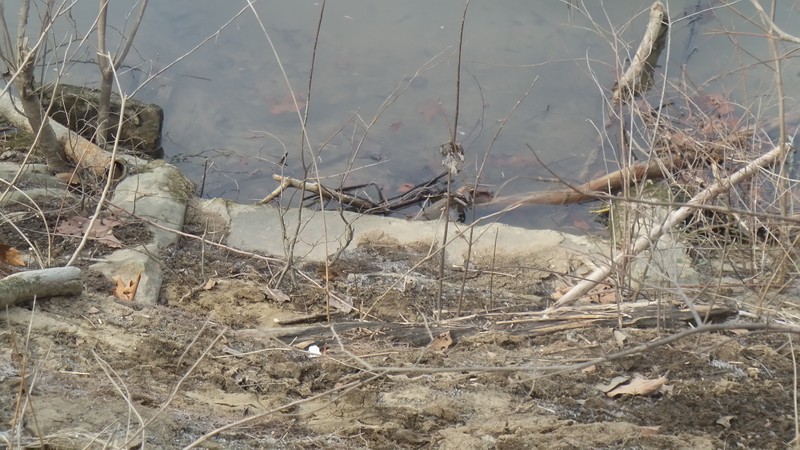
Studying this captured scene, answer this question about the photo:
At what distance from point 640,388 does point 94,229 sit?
3701 mm

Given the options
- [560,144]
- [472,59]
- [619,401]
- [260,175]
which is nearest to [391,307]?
[619,401]

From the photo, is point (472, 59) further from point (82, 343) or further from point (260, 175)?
point (82, 343)

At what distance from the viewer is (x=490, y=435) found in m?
3.33

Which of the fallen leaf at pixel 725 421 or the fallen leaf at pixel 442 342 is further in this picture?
the fallen leaf at pixel 442 342

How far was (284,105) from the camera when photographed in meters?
8.98

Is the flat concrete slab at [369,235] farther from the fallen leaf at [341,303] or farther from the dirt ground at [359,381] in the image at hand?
the dirt ground at [359,381]

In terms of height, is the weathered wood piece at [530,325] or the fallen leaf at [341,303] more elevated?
the weathered wood piece at [530,325]

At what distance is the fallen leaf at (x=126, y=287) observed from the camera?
4.90 metres

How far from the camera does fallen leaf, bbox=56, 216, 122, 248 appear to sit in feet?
17.9

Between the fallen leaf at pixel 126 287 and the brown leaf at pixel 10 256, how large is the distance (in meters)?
0.56

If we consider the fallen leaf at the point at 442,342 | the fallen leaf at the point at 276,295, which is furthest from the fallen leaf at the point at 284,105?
the fallen leaf at the point at 442,342

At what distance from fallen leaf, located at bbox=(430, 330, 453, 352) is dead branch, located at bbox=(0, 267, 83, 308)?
1.86 metres

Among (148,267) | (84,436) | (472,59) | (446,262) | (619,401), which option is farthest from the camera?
(472,59)

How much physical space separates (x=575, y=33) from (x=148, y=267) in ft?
20.9
